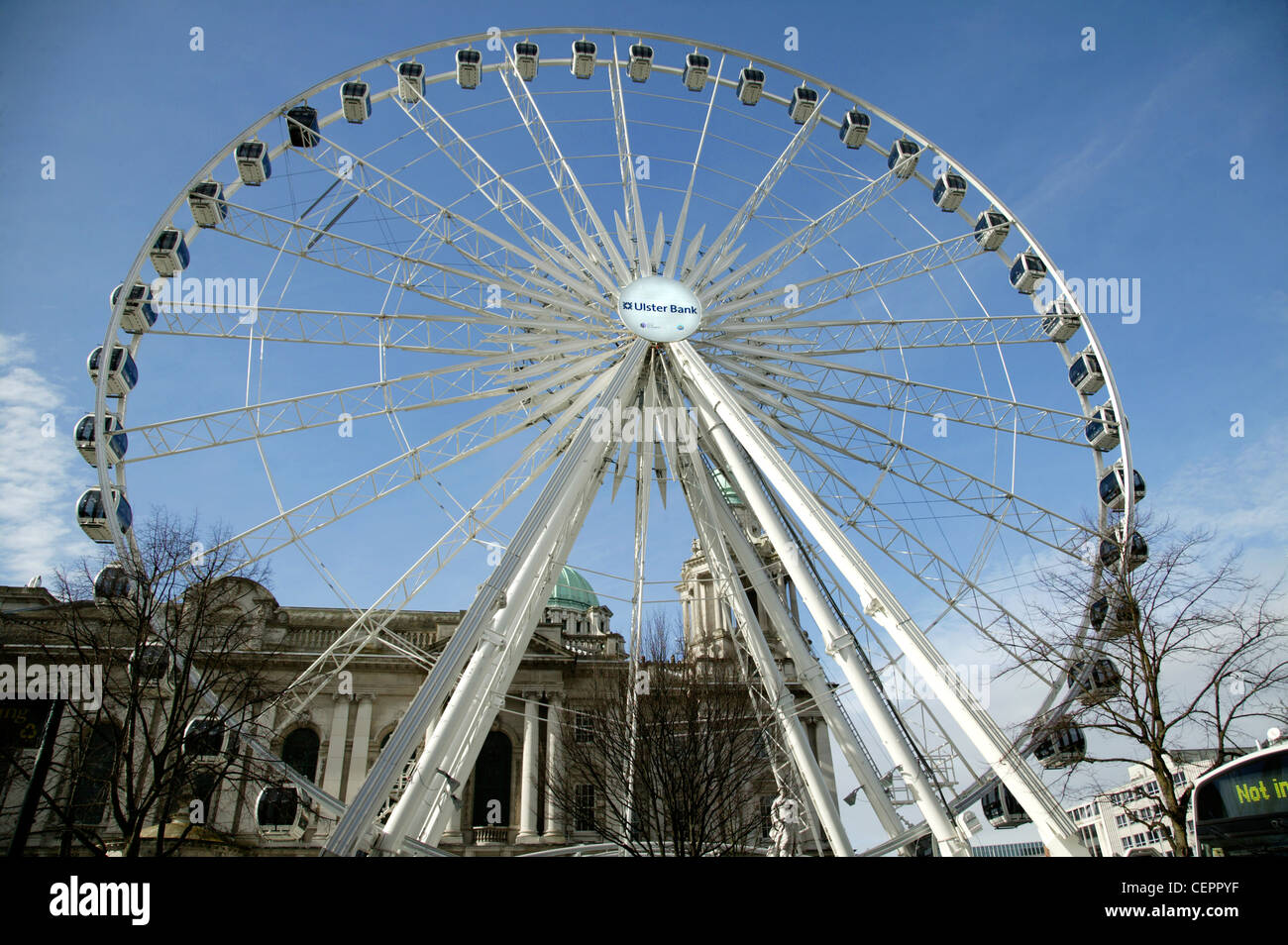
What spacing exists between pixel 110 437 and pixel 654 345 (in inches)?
572

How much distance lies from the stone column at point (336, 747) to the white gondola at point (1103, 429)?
34869 millimetres

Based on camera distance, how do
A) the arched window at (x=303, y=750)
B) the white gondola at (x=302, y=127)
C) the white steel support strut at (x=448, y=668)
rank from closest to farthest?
the white steel support strut at (x=448, y=668) < the white gondola at (x=302, y=127) < the arched window at (x=303, y=750)

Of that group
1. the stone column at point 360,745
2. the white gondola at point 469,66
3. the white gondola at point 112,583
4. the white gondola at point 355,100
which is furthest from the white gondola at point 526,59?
the stone column at point 360,745

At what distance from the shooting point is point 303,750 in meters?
40.8

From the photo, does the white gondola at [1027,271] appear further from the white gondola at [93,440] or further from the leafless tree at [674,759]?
the white gondola at [93,440]

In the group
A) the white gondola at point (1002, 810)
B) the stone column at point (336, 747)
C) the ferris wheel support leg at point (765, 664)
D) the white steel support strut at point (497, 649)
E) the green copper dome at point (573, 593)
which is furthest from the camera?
the green copper dome at point (573, 593)

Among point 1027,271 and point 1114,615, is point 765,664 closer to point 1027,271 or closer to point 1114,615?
point 1114,615

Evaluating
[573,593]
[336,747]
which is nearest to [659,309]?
[336,747]

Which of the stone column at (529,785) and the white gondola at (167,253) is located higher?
the white gondola at (167,253)

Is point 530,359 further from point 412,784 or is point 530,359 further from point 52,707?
point 52,707

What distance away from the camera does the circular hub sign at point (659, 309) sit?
23094mm

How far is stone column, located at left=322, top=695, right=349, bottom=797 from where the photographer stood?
3950cm

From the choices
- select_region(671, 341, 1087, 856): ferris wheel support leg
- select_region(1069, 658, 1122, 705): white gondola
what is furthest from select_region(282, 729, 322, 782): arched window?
select_region(1069, 658, 1122, 705): white gondola
